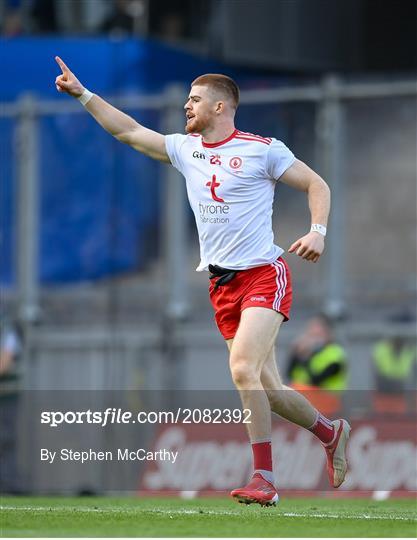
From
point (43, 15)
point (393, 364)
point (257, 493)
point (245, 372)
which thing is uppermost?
point (43, 15)

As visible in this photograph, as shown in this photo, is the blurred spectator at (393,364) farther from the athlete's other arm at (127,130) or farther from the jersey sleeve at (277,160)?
the jersey sleeve at (277,160)

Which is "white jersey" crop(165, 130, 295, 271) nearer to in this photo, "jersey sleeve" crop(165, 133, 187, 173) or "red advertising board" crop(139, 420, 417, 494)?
"jersey sleeve" crop(165, 133, 187, 173)

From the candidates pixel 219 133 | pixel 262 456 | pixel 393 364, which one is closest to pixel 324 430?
pixel 262 456

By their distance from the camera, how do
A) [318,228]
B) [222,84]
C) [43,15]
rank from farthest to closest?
[43,15], [222,84], [318,228]

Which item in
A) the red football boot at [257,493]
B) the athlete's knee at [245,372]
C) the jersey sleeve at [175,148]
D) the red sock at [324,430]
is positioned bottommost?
the red football boot at [257,493]

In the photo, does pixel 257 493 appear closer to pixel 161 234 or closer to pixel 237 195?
pixel 237 195

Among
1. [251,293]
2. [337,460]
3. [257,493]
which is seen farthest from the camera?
[337,460]

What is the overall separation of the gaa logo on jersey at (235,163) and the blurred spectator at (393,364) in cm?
692

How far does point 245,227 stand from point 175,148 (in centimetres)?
68

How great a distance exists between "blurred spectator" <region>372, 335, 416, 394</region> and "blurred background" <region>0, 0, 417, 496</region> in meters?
0.01

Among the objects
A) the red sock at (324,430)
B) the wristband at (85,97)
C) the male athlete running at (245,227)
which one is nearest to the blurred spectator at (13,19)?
the wristband at (85,97)

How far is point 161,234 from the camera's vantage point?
17859 millimetres

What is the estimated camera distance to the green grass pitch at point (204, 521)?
8.41 metres

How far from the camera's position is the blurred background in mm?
16891
